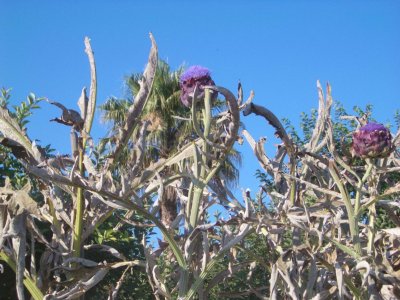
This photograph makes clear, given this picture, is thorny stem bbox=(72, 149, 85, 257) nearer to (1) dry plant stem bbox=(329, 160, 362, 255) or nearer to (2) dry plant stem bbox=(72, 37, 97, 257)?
(2) dry plant stem bbox=(72, 37, 97, 257)

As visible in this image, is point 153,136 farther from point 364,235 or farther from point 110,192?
point 110,192

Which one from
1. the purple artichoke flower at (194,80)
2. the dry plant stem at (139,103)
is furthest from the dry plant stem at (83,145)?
the purple artichoke flower at (194,80)

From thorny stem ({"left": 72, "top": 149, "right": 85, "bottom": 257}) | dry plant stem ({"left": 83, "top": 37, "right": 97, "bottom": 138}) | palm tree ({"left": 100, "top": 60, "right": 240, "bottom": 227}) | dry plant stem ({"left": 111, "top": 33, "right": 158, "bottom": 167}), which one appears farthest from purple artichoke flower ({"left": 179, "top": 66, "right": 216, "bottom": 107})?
palm tree ({"left": 100, "top": 60, "right": 240, "bottom": 227})

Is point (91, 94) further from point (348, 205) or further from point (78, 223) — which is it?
point (348, 205)

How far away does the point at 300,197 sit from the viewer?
2.85 meters

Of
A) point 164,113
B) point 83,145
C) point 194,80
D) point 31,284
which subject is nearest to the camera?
point 31,284

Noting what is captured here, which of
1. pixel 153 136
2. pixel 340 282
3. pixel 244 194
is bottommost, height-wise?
pixel 340 282

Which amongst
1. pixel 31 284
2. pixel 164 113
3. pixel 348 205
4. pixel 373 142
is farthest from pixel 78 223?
pixel 164 113

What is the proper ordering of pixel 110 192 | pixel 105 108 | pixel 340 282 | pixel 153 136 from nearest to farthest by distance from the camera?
pixel 110 192 < pixel 340 282 < pixel 153 136 < pixel 105 108

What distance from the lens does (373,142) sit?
2.46 meters

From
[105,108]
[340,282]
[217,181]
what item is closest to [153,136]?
[105,108]

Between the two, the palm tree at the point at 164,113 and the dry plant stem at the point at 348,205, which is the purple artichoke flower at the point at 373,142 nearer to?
the dry plant stem at the point at 348,205

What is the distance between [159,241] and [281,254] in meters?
0.54

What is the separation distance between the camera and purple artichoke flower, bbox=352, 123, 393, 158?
2.46m
